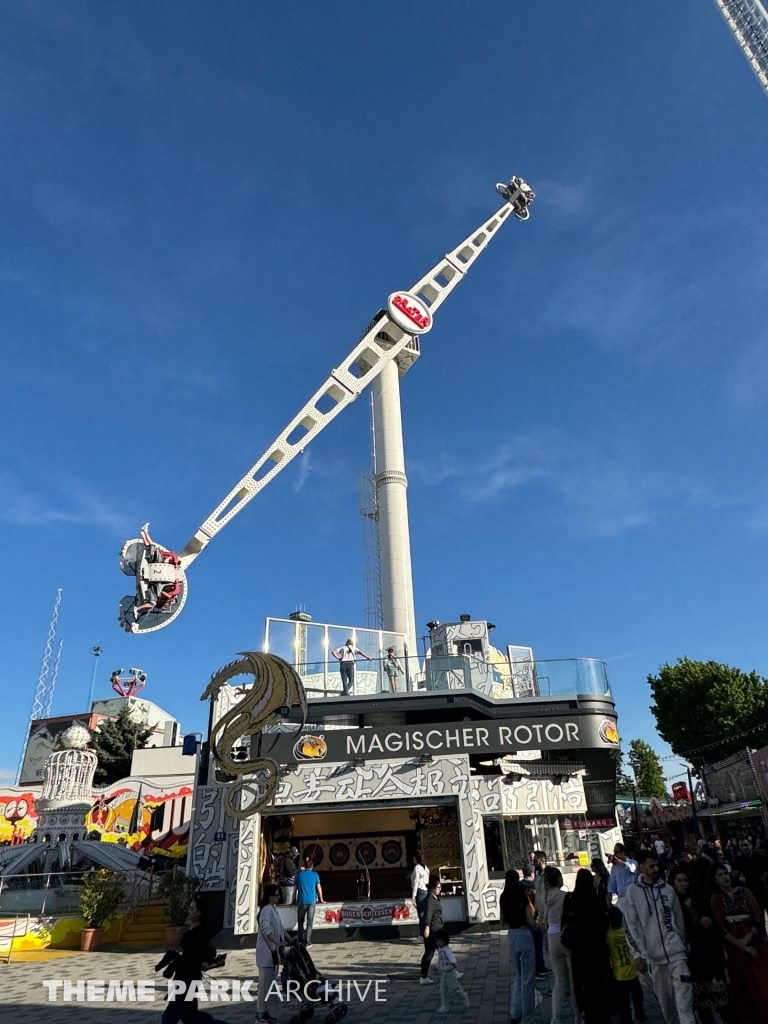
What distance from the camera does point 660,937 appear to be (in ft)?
21.6

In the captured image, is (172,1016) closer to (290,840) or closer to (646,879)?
(646,879)

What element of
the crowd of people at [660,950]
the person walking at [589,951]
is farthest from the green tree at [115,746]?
the person walking at [589,951]

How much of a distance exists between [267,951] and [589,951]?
405 cm

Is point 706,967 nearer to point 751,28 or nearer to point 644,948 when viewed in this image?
point 644,948

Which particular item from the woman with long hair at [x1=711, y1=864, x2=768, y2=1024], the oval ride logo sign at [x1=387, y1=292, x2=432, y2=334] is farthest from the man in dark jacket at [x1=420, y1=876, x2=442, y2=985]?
the oval ride logo sign at [x1=387, y1=292, x2=432, y2=334]

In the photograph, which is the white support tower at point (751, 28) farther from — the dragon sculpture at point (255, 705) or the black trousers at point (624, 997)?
the black trousers at point (624, 997)

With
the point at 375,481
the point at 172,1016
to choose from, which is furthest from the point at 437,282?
the point at 172,1016

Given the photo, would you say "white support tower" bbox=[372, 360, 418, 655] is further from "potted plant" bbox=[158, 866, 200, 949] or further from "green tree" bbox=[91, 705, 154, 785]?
"green tree" bbox=[91, 705, 154, 785]

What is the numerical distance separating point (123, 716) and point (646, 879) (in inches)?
2197

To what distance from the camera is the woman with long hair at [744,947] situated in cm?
634

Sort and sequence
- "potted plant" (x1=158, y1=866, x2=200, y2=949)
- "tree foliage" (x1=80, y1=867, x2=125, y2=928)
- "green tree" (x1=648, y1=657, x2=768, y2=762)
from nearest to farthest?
1. "potted plant" (x1=158, y1=866, x2=200, y2=949)
2. "tree foliage" (x1=80, y1=867, x2=125, y2=928)
3. "green tree" (x1=648, y1=657, x2=768, y2=762)

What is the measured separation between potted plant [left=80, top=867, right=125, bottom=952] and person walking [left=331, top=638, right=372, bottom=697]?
26.7 feet

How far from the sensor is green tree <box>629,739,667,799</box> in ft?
237

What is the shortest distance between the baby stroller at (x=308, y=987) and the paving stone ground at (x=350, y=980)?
7.0 inches
